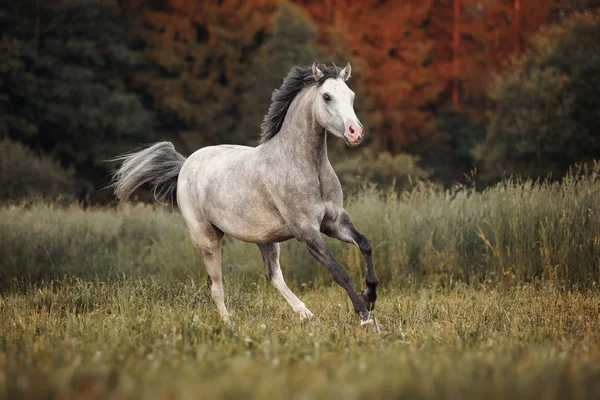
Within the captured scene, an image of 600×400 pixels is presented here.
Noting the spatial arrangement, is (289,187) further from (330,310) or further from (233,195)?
(330,310)

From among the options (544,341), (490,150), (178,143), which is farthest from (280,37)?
(544,341)

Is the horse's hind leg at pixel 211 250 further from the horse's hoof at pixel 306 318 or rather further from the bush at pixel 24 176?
the bush at pixel 24 176

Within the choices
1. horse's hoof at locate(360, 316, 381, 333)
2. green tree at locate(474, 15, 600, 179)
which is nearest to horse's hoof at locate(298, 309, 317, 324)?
horse's hoof at locate(360, 316, 381, 333)

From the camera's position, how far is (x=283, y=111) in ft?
22.9

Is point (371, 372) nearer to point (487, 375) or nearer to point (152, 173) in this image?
point (487, 375)

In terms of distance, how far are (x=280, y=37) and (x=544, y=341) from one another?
27.7m

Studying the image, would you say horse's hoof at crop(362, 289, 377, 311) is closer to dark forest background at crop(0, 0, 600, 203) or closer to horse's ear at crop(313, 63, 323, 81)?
horse's ear at crop(313, 63, 323, 81)

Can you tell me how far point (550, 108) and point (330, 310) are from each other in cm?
2338

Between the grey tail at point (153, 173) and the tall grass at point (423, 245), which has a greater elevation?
the grey tail at point (153, 173)

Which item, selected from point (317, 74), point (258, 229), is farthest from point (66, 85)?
point (317, 74)

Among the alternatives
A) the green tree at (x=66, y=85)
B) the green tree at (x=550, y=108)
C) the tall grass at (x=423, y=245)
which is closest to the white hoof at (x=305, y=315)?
the tall grass at (x=423, y=245)

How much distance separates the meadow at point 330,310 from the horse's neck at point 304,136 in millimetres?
1484

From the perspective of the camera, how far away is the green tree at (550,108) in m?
27.6

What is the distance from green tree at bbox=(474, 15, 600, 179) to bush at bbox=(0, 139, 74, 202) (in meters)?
16.1
